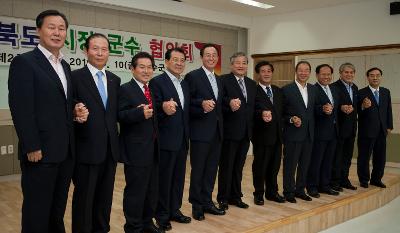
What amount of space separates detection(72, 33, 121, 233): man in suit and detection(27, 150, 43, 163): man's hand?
32cm

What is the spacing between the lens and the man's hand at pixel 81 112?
2269mm

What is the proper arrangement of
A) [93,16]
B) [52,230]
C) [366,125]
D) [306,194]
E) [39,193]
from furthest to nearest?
1. [93,16]
2. [366,125]
3. [306,194]
4. [52,230]
5. [39,193]

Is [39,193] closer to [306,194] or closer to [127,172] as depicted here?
[127,172]

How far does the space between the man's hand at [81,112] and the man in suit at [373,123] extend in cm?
348

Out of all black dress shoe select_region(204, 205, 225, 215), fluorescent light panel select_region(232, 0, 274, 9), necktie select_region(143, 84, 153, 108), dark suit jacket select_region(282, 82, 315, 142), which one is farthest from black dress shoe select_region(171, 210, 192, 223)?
fluorescent light panel select_region(232, 0, 274, 9)

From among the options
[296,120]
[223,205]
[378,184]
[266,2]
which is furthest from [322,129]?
[266,2]

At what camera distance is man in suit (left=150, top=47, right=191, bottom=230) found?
3035 millimetres

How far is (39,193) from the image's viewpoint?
7.18ft

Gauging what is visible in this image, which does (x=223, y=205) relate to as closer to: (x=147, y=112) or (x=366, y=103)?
(x=147, y=112)

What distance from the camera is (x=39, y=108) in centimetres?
216

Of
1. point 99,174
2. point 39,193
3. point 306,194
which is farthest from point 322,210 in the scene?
point 39,193

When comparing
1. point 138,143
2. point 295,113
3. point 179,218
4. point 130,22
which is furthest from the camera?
point 130,22

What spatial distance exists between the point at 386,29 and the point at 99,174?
595cm

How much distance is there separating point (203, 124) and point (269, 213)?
1130mm
